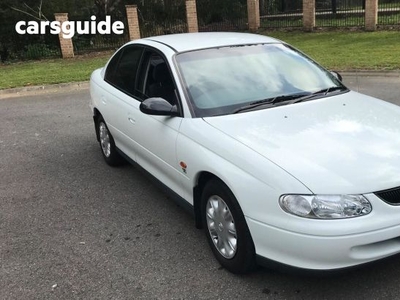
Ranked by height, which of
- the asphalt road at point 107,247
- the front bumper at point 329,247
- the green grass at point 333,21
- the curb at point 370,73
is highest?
the green grass at point 333,21

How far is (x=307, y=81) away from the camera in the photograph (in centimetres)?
425

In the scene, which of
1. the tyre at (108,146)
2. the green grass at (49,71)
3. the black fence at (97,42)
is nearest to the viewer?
the tyre at (108,146)

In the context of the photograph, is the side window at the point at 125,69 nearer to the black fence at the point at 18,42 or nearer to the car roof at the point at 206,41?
the car roof at the point at 206,41

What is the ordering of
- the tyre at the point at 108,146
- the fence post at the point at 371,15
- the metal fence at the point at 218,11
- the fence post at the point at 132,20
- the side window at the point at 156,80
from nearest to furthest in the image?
the side window at the point at 156,80, the tyre at the point at 108,146, the fence post at the point at 371,15, the fence post at the point at 132,20, the metal fence at the point at 218,11

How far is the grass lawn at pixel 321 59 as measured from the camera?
12547 mm

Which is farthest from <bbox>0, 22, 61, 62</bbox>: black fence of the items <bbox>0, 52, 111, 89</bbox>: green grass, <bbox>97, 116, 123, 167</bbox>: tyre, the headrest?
the headrest

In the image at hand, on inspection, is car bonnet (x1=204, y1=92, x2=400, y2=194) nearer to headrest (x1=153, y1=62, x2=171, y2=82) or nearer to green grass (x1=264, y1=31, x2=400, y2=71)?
headrest (x1=153, y1=62, x2=171, y2=82)

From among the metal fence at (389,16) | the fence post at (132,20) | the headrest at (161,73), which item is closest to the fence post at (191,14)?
the fence post at (132,20)

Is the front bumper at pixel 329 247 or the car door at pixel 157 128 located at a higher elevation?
the car door at pixel 157 128

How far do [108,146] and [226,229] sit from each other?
2.84m

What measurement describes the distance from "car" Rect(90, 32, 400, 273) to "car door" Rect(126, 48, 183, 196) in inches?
0.5

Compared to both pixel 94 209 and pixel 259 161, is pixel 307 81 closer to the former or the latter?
pixel 259 161

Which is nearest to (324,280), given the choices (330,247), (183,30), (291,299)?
(291,299)

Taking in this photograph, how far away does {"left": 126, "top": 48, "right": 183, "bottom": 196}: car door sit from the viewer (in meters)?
3.88
